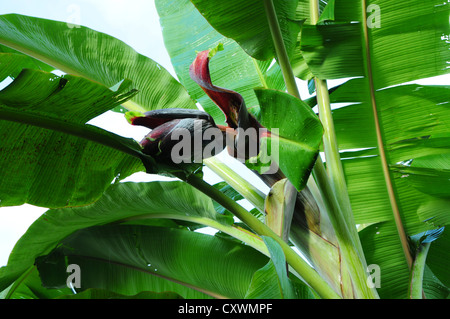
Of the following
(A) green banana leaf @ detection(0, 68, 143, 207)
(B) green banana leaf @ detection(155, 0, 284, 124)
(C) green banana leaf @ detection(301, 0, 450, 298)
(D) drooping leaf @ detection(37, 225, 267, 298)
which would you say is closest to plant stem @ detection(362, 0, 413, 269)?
(C) green banana leaf @ detection(301, 0, 450, 298)

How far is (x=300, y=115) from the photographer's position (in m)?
0.63

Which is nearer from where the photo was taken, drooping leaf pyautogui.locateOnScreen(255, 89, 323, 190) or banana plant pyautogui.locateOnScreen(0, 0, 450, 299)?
drooping leaf pyautogui.locateOnScreen(255, 89, 323, 190)

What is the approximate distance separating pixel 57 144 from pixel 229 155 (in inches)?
13.6

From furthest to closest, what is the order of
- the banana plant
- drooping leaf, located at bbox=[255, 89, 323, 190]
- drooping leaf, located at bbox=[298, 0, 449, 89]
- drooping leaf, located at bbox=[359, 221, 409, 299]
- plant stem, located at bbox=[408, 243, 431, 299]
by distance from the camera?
drooping leaf, located at bbox=[359, 221, 409, 299] < drooping leaf, located at bbox=[298, 0, 449, 89] < plant stem, located at bbox=[408, 243, 431, 299] < the banana plant < drooping leaf, located at bbox=[255, 89, 323, 190]

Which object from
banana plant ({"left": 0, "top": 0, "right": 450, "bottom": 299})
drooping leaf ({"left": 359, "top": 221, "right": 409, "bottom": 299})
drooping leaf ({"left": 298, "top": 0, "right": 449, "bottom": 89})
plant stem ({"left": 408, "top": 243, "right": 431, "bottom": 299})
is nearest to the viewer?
banana plant ({"left": 0, "top": 0, "right": 450, "bottom": 299})

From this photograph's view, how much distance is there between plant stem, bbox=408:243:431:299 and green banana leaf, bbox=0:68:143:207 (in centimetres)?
67

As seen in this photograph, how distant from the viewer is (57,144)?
79 centimetres

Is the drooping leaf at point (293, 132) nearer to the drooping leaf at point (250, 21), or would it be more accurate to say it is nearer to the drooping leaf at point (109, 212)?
the drooping leaf at point (250, 21)

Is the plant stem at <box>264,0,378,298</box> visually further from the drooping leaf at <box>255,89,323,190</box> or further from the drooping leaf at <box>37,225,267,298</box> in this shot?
the drooping leaf at <box>37,225,267,298</box>

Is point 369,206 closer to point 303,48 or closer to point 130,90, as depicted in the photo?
point 303,48

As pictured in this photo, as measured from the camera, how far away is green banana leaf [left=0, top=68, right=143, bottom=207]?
71 cm

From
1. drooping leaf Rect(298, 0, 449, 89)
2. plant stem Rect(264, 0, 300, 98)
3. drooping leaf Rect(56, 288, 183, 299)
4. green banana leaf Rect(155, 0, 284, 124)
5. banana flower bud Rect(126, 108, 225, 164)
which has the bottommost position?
drooping leaf Rect(56, 288, 183, 299)

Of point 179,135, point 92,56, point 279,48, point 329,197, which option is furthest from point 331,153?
point 92,56
